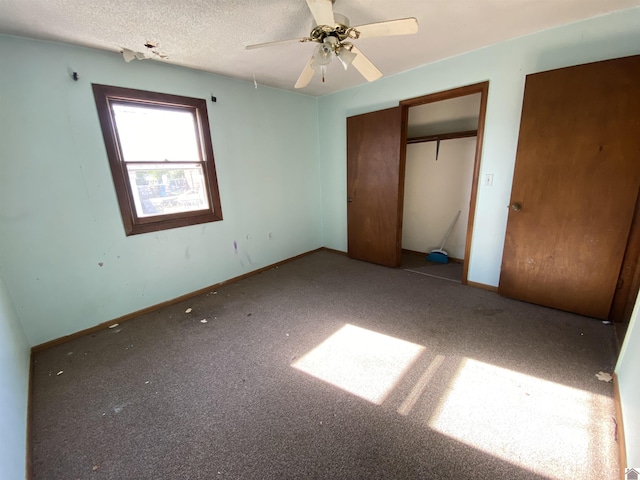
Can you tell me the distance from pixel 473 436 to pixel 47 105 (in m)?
3.50

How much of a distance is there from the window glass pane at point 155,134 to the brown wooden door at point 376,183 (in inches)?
78.5

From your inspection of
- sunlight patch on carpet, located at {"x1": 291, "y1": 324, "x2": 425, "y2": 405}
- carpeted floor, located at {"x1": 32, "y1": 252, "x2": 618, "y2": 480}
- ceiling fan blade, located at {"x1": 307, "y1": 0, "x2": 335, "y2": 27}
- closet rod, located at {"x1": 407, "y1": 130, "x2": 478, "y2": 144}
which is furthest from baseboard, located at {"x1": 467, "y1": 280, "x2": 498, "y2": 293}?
ceiling fan blade, located at {"x1": 307, "y1": 0, "x2": 335, "y2": 27}

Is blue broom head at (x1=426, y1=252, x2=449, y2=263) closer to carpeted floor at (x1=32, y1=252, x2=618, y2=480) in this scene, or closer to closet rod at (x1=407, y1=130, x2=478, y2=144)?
carpeted floor at (x1=32, y1=252, x2=618, y2=480)

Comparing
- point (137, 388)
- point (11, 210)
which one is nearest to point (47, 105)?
point (11, 210)

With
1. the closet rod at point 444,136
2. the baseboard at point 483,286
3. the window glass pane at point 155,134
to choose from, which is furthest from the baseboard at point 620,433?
the window glass pane at point 155,134

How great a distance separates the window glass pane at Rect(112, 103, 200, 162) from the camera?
2.32 metres

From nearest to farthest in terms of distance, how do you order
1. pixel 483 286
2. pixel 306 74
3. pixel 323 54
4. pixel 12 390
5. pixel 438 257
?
1. pixel 12 390
2. pixel 323 54
3. pixel 306 74
4. pixel 483 286
5. pixel 438 257

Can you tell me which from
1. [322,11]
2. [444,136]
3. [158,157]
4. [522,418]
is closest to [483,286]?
[522,418]

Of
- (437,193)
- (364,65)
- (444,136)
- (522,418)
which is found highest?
(364,65)

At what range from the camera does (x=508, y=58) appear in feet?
7.51

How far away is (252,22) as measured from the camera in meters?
1.79

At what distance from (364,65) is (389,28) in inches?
14.0

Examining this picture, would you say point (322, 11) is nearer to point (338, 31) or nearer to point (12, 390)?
point (338, 31)

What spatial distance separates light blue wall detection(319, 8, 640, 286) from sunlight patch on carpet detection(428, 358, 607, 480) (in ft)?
4.58
